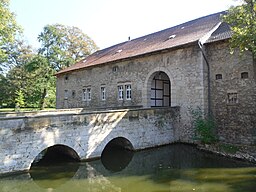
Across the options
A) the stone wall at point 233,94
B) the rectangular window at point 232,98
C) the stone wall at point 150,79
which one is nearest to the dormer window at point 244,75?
the stone wall at point 233,94

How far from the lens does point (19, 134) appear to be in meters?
7.29

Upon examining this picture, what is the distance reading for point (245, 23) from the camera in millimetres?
8453

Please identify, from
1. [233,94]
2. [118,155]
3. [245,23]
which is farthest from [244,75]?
[118,155]

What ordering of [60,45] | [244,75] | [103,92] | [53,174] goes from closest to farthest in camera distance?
1. [53,174]
2. [244,75]
3. [103,92]
4. [60,45]

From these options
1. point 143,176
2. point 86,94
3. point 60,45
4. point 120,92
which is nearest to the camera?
point 143,176

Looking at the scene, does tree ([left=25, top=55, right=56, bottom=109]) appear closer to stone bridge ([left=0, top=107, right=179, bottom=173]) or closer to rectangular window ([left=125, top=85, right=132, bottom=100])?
rectangular window ([left=125, top=85, right=132, bottom=100])

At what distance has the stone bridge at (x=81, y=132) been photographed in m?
7.17

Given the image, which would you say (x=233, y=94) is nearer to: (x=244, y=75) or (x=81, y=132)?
(x=244, y=75)

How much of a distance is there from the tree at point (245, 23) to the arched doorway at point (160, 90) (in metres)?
6.20

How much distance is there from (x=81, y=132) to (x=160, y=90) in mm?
7512

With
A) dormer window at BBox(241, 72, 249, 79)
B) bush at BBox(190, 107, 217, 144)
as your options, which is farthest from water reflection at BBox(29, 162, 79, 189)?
dormer window at BBox(241, 72, 249, 79)

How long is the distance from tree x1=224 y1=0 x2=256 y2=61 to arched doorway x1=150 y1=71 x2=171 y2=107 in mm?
6202

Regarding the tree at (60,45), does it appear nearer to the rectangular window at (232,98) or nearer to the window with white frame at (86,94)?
the window with white frame at (86,94)

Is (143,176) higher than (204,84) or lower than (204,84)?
lower
